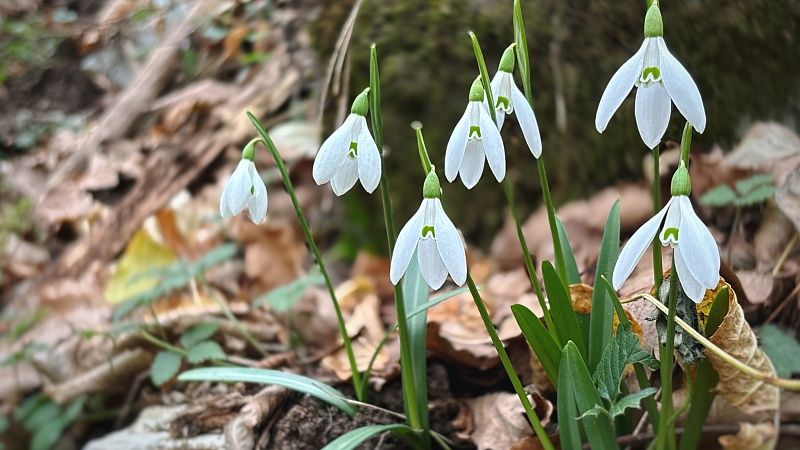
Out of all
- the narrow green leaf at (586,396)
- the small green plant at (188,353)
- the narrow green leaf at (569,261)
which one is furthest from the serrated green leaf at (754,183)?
the small green plant at (188,353)

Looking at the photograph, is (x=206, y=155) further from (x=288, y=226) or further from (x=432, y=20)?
(x=432, y=20)

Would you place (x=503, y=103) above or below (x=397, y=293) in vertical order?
above

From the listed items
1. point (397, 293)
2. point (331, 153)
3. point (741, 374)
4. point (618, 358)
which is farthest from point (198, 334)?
point (741, 374)

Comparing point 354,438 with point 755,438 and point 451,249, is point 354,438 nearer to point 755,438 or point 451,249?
point 451,249

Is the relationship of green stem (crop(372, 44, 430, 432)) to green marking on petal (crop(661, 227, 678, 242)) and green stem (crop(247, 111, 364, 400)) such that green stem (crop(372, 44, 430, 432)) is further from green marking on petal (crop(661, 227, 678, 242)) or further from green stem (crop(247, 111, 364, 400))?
green marking on petal (crop(661, 227, 678, 242))

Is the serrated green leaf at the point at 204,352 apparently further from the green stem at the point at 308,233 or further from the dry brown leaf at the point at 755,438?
the dry brown leaf at the point at 755,438

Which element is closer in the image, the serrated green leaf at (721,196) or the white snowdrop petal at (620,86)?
the white snowdrop petal at (620,86)

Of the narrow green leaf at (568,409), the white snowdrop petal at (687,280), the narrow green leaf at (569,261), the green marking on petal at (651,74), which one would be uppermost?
the green marking on petal at (651,74)
